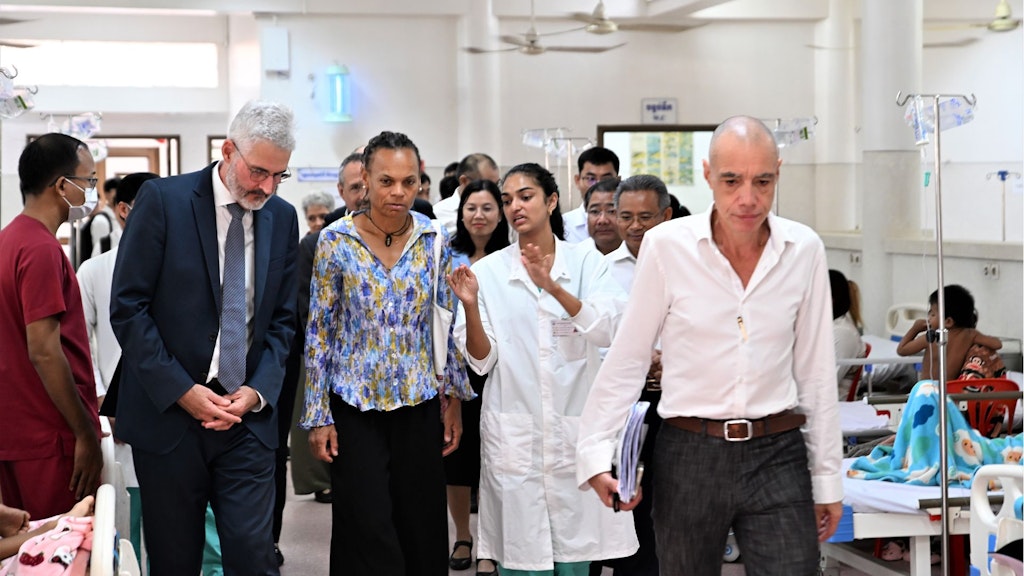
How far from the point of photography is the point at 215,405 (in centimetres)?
335

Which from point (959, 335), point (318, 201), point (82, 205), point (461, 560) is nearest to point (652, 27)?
point (318, 201)

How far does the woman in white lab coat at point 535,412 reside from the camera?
418 cm

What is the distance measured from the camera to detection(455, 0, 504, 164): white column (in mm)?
14070

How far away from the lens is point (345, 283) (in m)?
3.74

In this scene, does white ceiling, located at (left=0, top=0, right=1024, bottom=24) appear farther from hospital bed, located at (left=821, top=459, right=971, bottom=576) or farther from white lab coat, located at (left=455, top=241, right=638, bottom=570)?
white lab coat, located at (left=455, top=241, right=638, bottom=570)

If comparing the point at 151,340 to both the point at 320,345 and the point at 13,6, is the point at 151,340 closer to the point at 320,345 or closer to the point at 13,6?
the point at 320,345

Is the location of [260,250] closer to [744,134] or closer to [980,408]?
[744,134]

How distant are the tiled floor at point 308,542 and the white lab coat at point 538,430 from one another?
3.88ft

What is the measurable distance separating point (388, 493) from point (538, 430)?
61cm

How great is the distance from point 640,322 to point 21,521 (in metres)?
1.70

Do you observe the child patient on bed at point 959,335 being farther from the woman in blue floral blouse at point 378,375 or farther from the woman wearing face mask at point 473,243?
the woman in blue floral blouse at point 378,375

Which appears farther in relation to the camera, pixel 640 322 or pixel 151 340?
pixel 151 340

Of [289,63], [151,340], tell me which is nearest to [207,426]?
[151,340]

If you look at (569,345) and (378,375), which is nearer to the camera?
(378,375)
